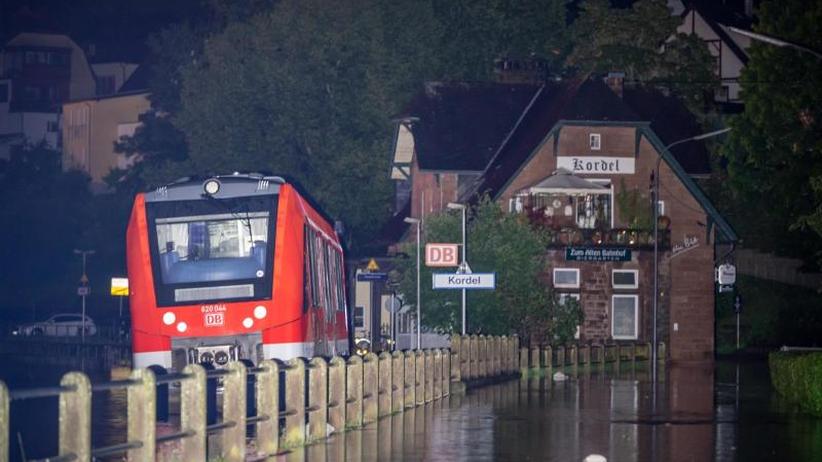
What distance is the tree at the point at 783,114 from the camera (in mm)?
45531

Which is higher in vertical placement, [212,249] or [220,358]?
[212,249]

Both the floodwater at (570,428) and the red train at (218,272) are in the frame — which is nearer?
the floodwater at (570,428)

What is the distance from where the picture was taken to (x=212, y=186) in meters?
27.8

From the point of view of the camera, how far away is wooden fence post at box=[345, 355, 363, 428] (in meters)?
23.7

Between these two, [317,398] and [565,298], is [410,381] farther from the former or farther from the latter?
[565,298]

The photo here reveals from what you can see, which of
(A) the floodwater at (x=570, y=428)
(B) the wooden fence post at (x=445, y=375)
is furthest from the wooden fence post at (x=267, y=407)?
(B) the wooden fence post at (x=445, y=375)

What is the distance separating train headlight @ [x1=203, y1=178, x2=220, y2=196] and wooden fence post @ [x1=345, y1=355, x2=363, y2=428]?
5.28 metres

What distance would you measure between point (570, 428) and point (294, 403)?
216 inches

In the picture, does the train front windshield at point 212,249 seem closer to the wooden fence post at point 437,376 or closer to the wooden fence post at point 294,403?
the wooden fence post at point 437,376

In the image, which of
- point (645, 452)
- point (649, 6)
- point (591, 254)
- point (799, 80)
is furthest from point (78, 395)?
point (649, 6)

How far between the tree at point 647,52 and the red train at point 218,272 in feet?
174

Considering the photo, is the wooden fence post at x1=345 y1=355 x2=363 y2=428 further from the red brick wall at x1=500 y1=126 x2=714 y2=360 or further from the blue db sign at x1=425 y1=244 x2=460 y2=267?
the red brick wall at x1=500 y1=126 x2=714 y2=360

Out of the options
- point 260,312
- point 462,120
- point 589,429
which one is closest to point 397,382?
point 260,312

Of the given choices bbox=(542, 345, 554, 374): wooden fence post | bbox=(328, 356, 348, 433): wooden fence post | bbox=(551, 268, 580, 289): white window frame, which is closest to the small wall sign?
bbox=(551, 268, 580, 289): white window frame
